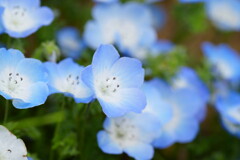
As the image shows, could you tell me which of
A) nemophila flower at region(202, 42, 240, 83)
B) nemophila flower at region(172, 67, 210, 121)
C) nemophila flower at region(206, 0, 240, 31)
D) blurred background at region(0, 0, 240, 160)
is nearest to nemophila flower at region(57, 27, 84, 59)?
blurred background at region(0, 0, 240, 160)

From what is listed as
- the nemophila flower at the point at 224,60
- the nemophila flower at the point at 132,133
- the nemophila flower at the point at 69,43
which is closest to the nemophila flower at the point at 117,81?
the nemophila flower at the point at 132,133

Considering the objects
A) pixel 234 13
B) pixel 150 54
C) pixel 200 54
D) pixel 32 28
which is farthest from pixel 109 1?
pixel 200 54

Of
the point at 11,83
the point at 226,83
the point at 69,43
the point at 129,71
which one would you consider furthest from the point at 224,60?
the point at 11,83

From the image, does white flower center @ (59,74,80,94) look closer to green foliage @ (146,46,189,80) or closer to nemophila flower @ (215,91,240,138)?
green foliage @ (146,46,189,80)

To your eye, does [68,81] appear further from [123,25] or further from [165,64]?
[123,25]

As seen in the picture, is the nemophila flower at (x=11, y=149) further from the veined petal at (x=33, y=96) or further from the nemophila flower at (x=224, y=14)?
the nemophila flower at (x=224, y=14)
